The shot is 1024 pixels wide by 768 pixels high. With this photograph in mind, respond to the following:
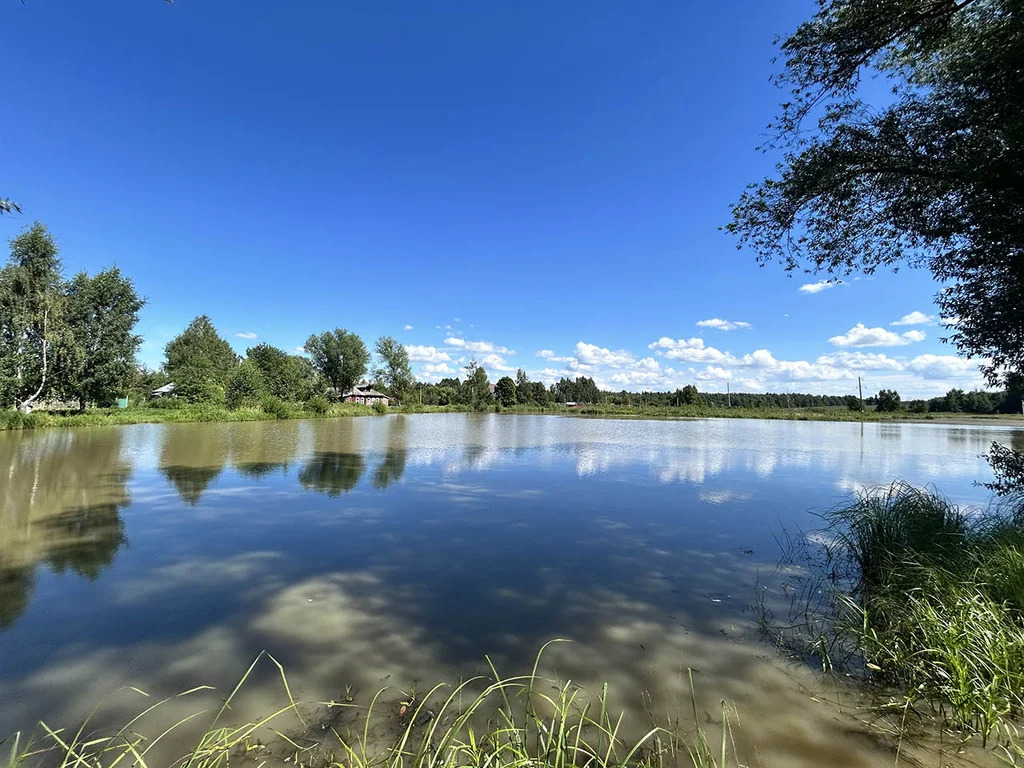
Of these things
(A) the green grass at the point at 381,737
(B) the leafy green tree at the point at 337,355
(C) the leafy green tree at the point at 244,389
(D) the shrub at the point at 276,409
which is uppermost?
(B) the leafy green tree at the point at 337,355

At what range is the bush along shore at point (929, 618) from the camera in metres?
2.72

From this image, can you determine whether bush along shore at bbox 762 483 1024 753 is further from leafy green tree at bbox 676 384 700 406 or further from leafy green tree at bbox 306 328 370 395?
leafy green tree at bbox 676 384 700 406

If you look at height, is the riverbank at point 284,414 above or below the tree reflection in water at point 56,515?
above

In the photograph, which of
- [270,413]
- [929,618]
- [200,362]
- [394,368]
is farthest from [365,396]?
[929,618]

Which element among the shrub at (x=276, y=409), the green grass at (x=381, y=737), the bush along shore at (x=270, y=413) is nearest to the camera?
the green grass at (x=381, y=737)

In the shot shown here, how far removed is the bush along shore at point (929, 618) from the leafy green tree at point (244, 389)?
146 ft

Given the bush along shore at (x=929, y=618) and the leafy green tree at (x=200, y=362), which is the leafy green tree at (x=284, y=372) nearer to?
the leafy green tree at (x=200, y=362)

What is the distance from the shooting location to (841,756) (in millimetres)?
2582

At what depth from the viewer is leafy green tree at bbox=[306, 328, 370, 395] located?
6512cm

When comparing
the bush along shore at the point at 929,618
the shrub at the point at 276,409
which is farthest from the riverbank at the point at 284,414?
the bush along shore at the point at 929,618

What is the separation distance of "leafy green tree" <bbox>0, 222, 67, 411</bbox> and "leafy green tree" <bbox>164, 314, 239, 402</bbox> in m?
12.4

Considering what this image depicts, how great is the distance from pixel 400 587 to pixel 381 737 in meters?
2.34

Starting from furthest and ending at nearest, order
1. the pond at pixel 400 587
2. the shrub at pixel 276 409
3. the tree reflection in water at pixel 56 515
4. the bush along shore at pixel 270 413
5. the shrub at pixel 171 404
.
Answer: the shrub at pixel 171 404 < the shrub at pixel 276 409 < the bush along shore at pixel 270 413 < the tree reflection in water at pixel 56 515 < the pond at pixel 400 587

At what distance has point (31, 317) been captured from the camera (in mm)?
26594
